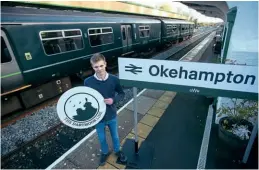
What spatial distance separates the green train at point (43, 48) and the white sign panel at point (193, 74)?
162 inches

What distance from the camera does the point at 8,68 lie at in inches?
Answer: 179

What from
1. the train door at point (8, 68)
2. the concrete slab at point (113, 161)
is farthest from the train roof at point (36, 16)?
the concrete slab at point (113, 161)

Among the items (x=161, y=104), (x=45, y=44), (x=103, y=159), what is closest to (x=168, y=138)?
(x=103, y=159)

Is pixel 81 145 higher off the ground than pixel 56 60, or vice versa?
pixel 56 60

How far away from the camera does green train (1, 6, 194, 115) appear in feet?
15.1

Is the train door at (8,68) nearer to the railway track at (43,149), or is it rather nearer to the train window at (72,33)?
the railway track at (43,149)

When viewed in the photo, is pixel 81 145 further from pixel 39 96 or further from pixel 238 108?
pixel 238 108

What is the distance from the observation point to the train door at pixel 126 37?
9.28m

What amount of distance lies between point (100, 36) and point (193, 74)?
6.26 metres

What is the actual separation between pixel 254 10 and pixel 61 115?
3834 millimetres

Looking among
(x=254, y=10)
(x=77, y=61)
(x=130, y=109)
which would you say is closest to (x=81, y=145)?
(x=130, y=109)

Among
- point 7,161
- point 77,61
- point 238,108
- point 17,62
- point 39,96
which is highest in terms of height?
point 17,62

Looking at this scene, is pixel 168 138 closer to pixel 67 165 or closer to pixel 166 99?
pixel 166 99

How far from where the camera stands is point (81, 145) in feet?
11.8
